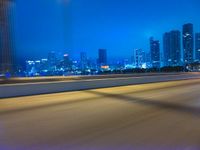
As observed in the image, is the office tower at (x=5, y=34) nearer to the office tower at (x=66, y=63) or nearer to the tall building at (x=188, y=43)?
the office tower at (x=66, y=63)

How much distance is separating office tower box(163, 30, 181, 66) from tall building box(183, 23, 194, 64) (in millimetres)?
5948

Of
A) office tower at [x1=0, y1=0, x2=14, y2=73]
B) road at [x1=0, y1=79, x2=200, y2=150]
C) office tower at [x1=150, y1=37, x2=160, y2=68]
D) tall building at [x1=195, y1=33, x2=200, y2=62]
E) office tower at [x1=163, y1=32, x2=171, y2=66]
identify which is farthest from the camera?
tall building at [x1=195, y1=33, x2=200, y2=62]

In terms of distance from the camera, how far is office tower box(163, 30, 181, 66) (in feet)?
531

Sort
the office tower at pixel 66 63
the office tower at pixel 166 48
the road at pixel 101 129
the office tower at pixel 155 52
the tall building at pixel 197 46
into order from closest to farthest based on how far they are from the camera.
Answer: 1. the road at pixel 101 129
2. the office tower at pixel 66 63
3. the office tower at pixel 155 52
4. the office tower at pixel 166 48
5. the tall building at pixel 197 46

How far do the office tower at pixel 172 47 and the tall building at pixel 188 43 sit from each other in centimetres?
595

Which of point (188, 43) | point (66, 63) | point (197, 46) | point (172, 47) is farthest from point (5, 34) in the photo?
point (197, 46)

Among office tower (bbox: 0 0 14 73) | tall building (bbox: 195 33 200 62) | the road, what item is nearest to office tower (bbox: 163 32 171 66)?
tall building (bbox: 195 33 200 62)

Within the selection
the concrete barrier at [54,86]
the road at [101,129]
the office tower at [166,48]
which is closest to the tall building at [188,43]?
the office tower at [166,48]

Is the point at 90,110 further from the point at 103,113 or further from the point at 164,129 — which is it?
the point at 164,129

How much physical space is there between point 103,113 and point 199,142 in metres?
4.46

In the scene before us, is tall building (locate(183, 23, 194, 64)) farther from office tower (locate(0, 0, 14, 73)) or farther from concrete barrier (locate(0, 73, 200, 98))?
concrete barrier (locate(0, 73, 200, 98))

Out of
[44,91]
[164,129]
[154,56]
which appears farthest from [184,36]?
[164,129]

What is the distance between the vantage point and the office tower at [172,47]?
16175cm

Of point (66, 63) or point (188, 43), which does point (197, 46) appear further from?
point (66, 63)
